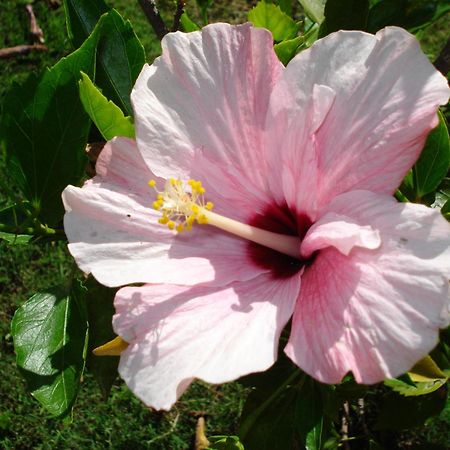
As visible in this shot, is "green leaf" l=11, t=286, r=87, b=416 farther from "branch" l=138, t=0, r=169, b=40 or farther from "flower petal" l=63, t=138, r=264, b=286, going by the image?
"branch" l=138, t=0, r=169, b=40

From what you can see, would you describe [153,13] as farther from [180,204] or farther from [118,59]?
[180,204]

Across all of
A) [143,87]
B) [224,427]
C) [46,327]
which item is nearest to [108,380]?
[46,327]

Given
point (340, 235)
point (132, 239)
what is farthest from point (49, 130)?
point (340, 235)

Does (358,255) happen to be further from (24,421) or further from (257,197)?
(24,421)

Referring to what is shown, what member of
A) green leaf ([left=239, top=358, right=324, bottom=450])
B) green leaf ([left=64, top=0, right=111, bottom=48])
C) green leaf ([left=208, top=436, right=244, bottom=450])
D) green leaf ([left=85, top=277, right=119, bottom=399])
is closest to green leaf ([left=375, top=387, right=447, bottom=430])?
green leaf ([left=239, top=358, right=324, bottom=450])

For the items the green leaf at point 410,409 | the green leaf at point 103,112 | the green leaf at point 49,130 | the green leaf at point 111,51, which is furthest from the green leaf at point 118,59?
the green leaf at point 410,409

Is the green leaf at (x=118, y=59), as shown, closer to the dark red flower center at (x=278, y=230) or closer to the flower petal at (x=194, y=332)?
the dark red flower center at (x=278, y=230)
